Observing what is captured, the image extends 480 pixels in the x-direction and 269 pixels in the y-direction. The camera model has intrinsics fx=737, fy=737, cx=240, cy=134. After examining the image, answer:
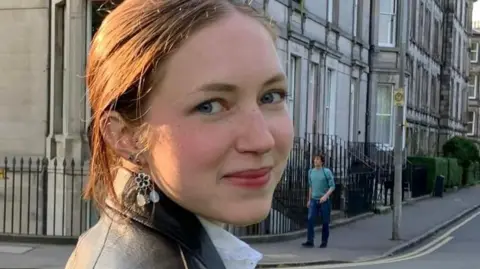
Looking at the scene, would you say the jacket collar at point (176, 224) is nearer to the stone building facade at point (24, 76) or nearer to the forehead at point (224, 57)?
the forehead at point (224, 57)

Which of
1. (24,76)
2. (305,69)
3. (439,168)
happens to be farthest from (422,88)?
(24,76)

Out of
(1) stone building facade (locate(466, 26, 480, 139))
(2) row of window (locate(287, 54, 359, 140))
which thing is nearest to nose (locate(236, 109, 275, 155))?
(2) row of window (locate(287, 54, 359, 140))

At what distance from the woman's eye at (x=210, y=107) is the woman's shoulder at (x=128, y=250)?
0.82ft

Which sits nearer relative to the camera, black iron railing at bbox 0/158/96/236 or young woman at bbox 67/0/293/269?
young woman at bbox 67/0/293/269

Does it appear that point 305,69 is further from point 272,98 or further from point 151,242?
point 151,242

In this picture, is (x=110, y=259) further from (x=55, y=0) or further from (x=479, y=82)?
(x=479, y=82)

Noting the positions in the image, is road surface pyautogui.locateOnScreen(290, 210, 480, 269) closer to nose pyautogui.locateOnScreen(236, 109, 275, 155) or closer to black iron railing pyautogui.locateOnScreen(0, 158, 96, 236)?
black iron railing pyautogui.locateOnScreen(0, 158, 96, 236)

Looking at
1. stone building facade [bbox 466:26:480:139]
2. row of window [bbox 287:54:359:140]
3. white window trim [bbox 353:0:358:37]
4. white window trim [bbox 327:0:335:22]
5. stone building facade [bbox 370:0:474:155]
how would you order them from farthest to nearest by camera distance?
stone building facade [bbox 466:26:480:139]
stone building facade [bbox 370:0:474:155]
white window trim [bbox 353:0:358:37]
white window trim [bbox 327:0:335:22]
row of window [bbox 287:54:359:140]

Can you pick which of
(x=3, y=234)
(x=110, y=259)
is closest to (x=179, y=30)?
(x=110, y=259)

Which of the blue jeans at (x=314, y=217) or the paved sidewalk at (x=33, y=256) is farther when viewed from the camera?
the blue jeans at (x=314, y=217)

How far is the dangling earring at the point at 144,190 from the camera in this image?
144cm

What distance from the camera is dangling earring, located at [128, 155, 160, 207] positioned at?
4.73 feet

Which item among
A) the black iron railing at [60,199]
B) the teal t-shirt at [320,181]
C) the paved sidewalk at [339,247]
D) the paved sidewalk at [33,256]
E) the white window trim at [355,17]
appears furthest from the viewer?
the white window trim at [355,17]

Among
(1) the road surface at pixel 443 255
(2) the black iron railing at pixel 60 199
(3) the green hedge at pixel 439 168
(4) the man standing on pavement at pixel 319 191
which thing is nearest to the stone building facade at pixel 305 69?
(2) the black iron railing at pixel 60 199
